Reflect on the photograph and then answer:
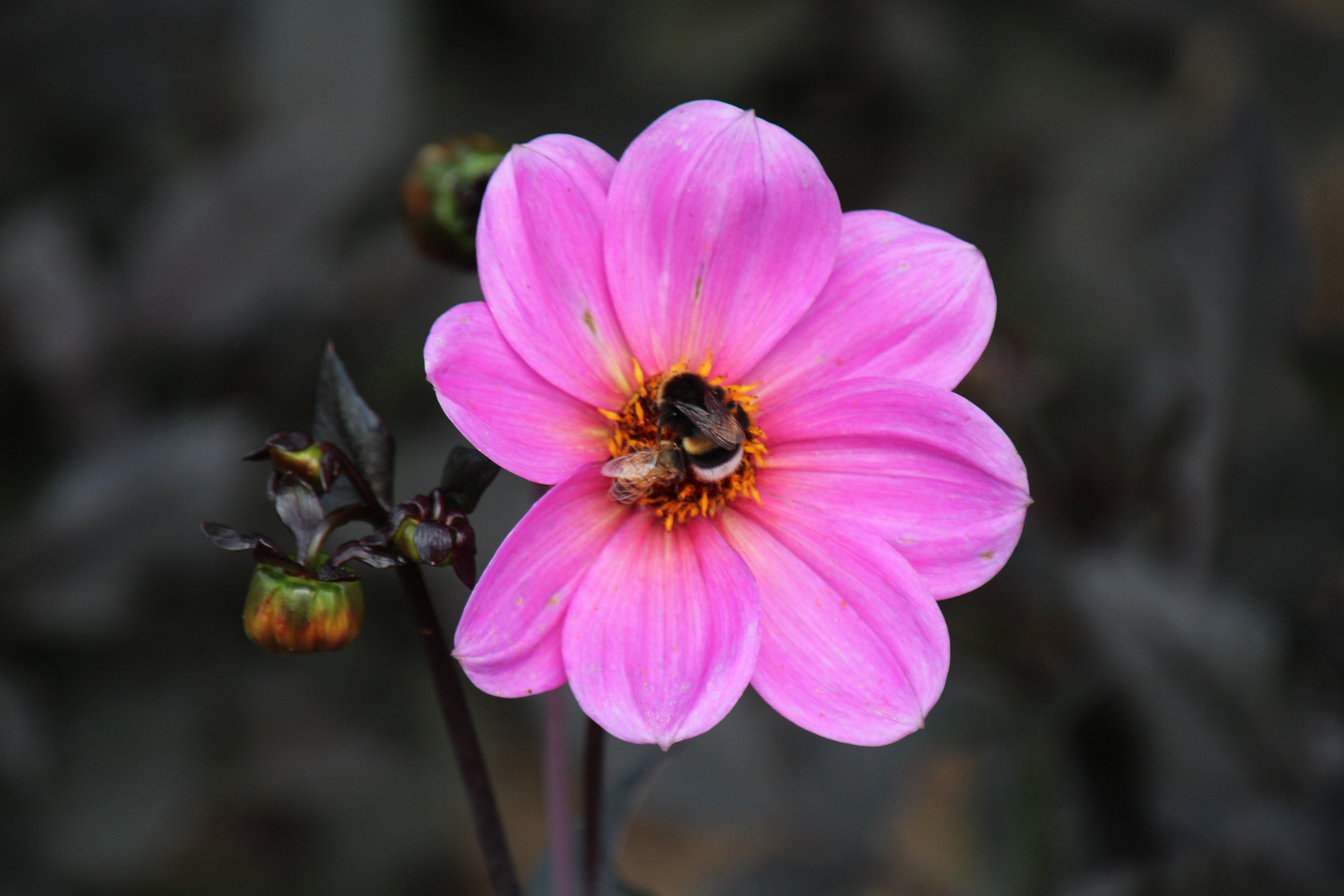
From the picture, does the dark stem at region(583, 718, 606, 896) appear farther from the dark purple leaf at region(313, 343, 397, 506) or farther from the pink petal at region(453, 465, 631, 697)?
the dark purple leaf at region(313, 343, 397, 506)

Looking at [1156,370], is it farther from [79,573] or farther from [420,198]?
[79,573]

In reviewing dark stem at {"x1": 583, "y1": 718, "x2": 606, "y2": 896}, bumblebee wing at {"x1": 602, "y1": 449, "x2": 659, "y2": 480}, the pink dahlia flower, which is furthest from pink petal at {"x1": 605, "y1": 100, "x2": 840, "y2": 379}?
dark stem at {"x1": 583, "y1": 718, "x2": 606, "y2": 896}

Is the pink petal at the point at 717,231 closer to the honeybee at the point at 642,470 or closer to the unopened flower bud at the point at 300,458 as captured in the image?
the honeybee at the point at 642,470

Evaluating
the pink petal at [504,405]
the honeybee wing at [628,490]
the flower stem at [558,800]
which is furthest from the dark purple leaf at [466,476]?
the flower stem at [558,800]

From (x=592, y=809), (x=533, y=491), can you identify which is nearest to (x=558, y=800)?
(x=592, y=809)

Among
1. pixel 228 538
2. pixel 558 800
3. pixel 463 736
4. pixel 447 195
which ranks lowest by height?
pixel 558 800

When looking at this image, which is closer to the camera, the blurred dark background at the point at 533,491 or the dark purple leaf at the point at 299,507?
the dark purple leaf at the point at 299,507

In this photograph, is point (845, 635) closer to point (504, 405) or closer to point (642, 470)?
point (642, 470)
